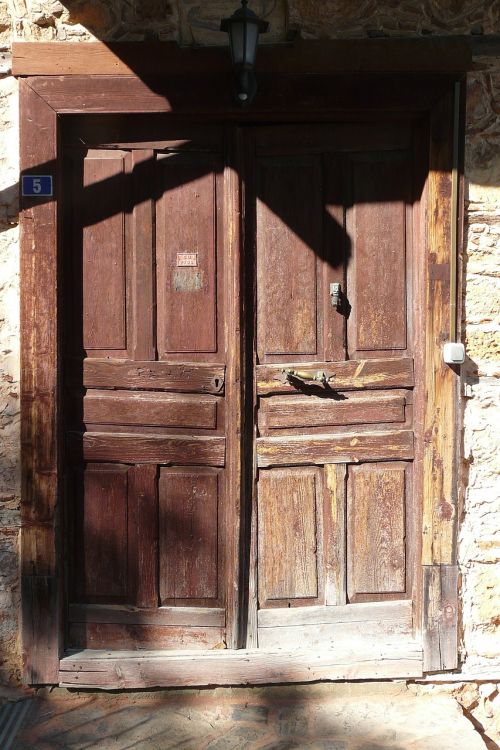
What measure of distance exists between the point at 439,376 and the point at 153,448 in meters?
1.32

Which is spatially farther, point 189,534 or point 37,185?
point 189,534

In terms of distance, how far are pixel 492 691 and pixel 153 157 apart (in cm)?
288

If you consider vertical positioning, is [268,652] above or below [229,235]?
below

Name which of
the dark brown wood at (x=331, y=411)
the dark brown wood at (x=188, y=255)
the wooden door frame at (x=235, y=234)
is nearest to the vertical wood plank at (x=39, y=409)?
the wooden door frame at (x=235, y=234)

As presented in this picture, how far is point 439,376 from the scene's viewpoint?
3.20 metres

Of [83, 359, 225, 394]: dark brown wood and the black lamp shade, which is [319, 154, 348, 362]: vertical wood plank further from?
the black lamp shade

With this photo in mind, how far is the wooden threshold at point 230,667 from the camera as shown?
3.20 metres

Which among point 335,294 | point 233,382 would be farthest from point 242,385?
point 335,294

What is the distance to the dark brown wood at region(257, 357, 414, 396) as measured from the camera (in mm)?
3281

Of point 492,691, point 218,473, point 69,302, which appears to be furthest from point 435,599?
point 69,302

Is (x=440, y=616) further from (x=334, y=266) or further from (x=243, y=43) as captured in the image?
(x=243, y=43)

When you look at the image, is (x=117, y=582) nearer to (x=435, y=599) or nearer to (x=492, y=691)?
(x=435, y=599)

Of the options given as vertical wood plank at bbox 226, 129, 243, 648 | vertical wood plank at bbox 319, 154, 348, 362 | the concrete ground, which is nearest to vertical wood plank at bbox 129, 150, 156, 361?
vertical wood plank at bbox 226, 129, 243, 648

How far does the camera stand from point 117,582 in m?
3.32
